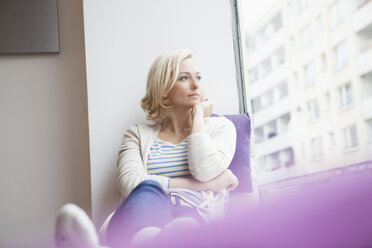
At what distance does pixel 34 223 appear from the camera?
2732 millimetres

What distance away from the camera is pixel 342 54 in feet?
45.6

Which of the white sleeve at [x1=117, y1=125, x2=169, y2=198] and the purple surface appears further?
the white sleeve at [x1=117, y1=125, x2=169, y2=198]

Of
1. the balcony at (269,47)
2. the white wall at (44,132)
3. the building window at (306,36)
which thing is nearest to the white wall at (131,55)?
the white wall at (44,132)

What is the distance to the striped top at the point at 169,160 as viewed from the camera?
6.04ft

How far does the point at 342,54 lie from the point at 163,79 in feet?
43.1

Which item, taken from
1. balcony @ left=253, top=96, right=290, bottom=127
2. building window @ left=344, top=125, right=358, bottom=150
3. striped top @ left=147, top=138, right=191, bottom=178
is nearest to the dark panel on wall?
striped top @ left=147, top=138, right=191, bottom=178

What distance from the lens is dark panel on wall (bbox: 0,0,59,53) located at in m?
2.80

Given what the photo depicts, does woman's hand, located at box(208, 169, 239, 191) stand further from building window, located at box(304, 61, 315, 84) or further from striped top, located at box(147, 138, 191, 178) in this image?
building window, located at box(304, 61, 315, 84)

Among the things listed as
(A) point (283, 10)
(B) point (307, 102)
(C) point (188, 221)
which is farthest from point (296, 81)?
(C) point (188, 221)

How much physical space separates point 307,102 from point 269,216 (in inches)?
799

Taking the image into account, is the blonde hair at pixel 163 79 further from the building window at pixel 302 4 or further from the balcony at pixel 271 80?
the building window at pixel 302 4

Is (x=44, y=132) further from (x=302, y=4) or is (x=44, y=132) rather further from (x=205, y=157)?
(x=302, y=4)

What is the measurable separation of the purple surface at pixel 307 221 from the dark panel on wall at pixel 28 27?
2615 millimetres

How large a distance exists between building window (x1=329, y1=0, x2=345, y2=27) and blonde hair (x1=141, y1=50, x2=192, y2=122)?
12.1 m
